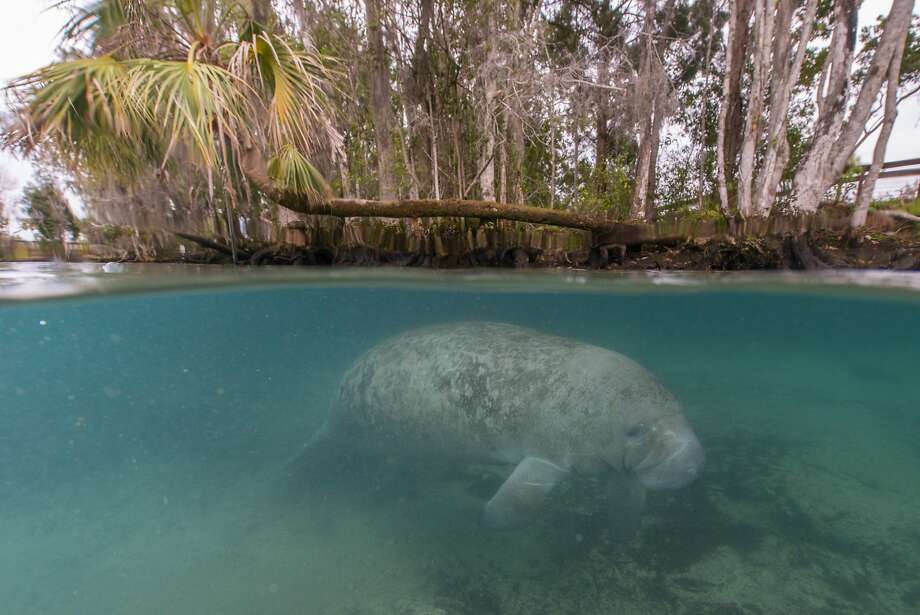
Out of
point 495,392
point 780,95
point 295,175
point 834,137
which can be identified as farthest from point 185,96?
point 780,95

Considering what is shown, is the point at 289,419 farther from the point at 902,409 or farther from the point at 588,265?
the point at 902,409

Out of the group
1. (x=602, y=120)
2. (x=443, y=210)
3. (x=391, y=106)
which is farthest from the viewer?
(x=602, y=120)

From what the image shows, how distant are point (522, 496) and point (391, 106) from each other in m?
8.55

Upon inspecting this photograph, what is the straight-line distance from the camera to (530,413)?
9.96 ft

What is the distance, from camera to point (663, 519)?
133 inches

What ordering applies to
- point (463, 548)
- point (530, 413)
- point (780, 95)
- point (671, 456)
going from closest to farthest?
1. point (671, 456)
2. point (530, 413)
3. point (463, 548)
4. point (780, 95)

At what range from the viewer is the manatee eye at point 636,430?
2812 mm

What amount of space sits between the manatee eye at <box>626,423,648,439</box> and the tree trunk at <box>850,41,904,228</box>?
6842 millimetres

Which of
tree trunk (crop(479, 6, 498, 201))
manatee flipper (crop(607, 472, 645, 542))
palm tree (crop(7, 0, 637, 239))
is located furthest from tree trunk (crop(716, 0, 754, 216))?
manatee flipper (crop(607, 472, 645, 542))

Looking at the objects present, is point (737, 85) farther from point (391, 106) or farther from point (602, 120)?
point (391, 106)

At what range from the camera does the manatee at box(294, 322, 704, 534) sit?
112 inches

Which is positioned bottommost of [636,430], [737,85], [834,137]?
[636,430]

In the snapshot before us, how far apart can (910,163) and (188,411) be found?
20888 mm

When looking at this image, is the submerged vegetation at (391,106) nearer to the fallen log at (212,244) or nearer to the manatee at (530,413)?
the fallen log at (212,244)
